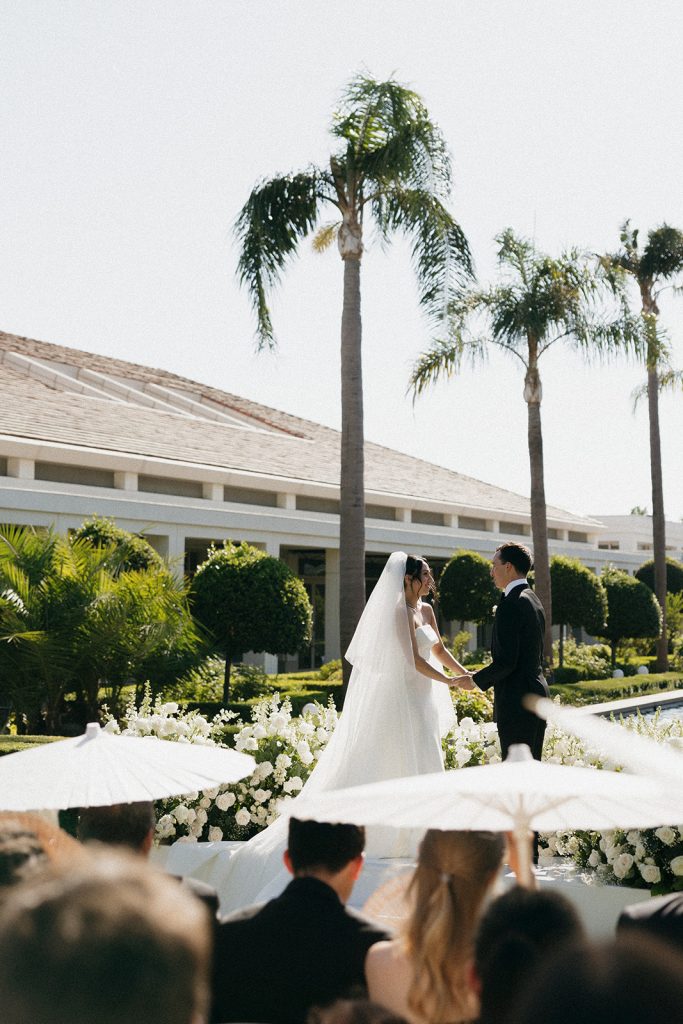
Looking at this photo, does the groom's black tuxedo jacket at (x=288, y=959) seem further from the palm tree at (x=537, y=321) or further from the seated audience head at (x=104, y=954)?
the palm tree at (x=537, y=321)

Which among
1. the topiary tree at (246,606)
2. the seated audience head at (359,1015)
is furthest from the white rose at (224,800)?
the topiary tree at (246,606)

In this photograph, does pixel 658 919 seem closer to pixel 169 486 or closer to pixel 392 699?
pixel 392 699

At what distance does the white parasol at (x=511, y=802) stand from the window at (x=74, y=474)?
2060 centimetres

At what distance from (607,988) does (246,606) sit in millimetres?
17220

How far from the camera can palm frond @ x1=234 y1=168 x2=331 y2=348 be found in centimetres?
1662

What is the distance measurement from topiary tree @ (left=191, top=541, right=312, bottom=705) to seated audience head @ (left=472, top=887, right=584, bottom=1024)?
16.3 metres

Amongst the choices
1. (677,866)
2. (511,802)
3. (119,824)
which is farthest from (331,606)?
(511,802)

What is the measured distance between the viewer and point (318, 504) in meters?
28.4

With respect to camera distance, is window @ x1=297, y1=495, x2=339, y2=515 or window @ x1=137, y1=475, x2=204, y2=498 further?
window @ x1=297, y1=495, x2=339, y2=515

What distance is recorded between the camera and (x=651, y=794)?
260 cm

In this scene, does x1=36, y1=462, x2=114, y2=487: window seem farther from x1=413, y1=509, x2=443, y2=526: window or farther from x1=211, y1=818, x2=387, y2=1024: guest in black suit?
x1=211, y1=818, x2=387, y2=1024: guest in black suit

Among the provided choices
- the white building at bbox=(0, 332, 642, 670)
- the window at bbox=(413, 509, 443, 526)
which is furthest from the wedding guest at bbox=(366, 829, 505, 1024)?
the window at bbox=(413, 509, 443, 526)

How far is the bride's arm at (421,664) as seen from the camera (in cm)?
740

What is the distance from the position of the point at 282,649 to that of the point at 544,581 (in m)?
6.72
